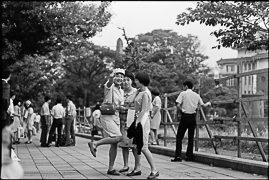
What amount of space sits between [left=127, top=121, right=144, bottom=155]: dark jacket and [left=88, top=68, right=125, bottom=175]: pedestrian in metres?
0.33

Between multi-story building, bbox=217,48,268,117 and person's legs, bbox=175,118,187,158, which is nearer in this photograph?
person's legs, bbox=175,118,187,158

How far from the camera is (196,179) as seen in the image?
8.55 meters

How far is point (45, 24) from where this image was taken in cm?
1936

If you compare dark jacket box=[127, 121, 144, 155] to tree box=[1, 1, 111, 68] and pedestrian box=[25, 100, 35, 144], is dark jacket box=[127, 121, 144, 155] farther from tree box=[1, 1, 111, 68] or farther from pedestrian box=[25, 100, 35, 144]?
pedestrian box=[25, 100, 35, 144]

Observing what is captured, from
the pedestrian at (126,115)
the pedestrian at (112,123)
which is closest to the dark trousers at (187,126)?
the pedestrian at (126,115)

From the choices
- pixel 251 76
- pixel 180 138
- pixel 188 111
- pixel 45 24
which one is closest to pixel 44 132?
pixel 45 24

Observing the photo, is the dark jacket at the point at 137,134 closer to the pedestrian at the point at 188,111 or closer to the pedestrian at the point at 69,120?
the pedestrian at the point at 188,111

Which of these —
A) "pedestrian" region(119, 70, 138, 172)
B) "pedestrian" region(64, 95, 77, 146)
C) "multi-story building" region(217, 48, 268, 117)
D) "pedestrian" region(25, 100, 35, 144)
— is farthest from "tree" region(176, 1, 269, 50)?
"pedestrian" region(25, 100, 35, 144)

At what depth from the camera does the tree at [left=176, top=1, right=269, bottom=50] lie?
35.2ft

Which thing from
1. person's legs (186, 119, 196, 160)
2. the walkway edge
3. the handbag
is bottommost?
the walkway edge

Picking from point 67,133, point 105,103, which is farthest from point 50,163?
point 67,133

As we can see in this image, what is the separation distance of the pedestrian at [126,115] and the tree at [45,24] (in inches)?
373

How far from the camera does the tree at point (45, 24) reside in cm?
1864

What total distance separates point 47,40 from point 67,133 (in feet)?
14.7
